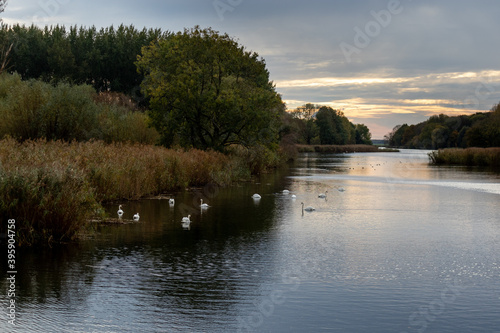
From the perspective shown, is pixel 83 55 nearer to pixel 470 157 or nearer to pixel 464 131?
pixel 470 157

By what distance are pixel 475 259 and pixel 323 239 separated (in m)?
4.20

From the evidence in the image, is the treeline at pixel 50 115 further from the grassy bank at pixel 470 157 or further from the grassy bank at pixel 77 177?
the grassy bank at pixel 470 157

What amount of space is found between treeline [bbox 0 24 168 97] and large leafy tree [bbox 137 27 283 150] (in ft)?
99.1

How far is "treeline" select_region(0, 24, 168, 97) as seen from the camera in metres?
67.6

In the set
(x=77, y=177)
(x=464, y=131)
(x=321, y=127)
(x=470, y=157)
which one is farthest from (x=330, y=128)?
(x=77, y=177)

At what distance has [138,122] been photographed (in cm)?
4022

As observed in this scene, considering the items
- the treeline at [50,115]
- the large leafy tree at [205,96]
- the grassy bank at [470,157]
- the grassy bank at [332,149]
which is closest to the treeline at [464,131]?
the grassy bank at [470,157]

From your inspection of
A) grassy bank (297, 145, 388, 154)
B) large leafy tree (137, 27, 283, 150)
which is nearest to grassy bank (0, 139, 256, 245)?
large leafy tree (137, 27, 283, 150)

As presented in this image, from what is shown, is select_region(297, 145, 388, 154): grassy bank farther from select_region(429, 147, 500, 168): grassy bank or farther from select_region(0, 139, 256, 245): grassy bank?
select_region(0, 139, 256, 245): grassy bank

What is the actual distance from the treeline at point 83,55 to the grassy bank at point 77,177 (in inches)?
1510

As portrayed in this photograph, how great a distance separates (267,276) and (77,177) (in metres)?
6.36

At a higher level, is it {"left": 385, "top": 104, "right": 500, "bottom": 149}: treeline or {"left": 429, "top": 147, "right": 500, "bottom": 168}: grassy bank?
{"left": 385, "top": 104, "right": 500, "bottom": 149}: treeline

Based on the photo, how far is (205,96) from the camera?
3797cm

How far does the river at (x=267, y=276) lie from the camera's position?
8234 mm
